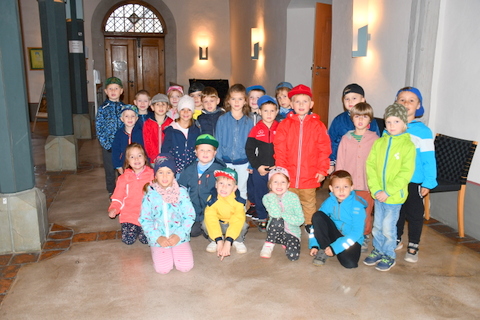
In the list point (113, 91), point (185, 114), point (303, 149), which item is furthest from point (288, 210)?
point (113, 91)

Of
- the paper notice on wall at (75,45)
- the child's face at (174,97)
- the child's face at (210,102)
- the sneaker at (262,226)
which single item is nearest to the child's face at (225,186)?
the sneaker at (262,226)

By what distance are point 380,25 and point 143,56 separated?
9.18 meters

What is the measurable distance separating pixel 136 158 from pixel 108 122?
3.80 ft

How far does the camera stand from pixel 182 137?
395 centimetres

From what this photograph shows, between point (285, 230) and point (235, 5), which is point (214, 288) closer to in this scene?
point (285, 230)

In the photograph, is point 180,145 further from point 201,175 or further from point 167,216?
point 167,216

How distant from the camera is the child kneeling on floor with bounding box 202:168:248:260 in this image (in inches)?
131

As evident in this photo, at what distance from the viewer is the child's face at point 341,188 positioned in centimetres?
313

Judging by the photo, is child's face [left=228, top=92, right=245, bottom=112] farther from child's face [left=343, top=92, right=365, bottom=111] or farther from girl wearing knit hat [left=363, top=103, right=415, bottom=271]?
girl wearing knit hat [left=363, top=103, right=415, bottom=271]

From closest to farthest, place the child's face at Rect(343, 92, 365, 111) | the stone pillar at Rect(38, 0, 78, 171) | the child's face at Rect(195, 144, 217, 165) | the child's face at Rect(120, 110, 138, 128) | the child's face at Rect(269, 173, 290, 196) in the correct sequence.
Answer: the child's face at Rect(269, 173, 290, 196) < the child's face at Rect(195, 144, 217, 165) < the child's face at Rect(343, 92, 365, 111) < the child's face at Rect(120, 110, 138, 128) < the stone pillar at Rect(38, 0, 78, 171)

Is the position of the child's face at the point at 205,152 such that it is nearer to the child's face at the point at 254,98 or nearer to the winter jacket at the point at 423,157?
the child's face at the point at 254,98

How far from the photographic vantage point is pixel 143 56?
12641mm

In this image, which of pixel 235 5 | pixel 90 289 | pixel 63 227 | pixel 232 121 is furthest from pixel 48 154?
pixel 235 5

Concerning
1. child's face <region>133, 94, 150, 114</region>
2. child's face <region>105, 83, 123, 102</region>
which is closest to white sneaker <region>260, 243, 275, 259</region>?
child's face <region>133, 94, 150, 114</region>
